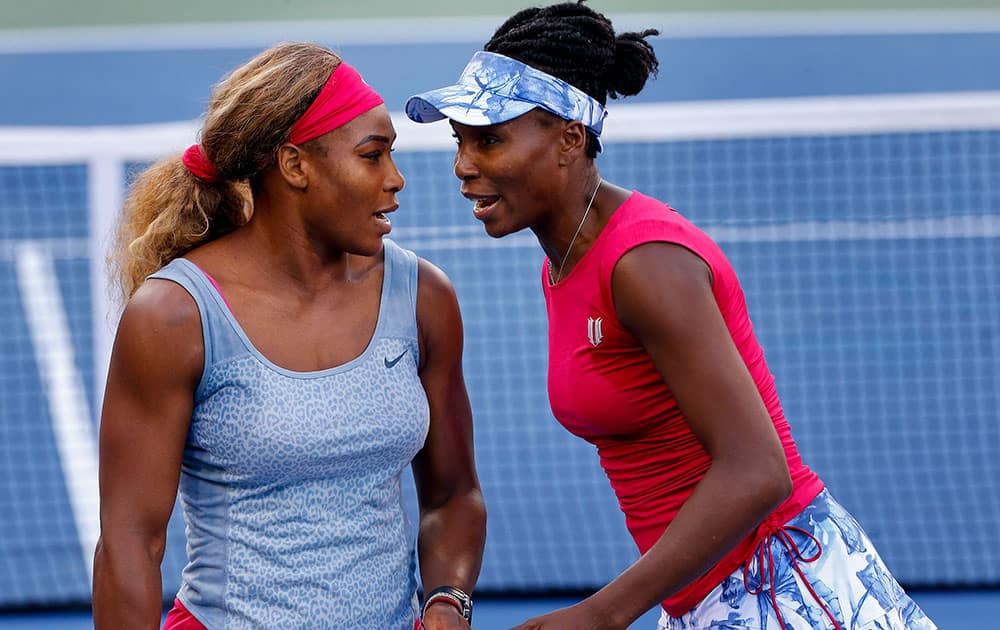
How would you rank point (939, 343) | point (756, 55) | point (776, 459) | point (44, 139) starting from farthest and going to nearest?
point (756, 55)
point (939, 343)
point (44, 139)
point (776, 459)

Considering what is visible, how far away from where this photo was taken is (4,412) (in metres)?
A: 6.74

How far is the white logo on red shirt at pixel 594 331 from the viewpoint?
2670mm

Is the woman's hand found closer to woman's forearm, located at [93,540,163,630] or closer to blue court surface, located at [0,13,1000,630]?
woman's forearm, located at [93,540,163,630]

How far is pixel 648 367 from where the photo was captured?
2656mm

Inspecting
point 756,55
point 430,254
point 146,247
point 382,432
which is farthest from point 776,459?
point 756,55

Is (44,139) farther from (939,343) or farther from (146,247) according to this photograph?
(939,343)

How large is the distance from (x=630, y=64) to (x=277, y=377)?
1.02 m

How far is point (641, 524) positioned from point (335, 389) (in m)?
0.72

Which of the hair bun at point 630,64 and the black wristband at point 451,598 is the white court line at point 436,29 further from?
the black wristband at point 451,598

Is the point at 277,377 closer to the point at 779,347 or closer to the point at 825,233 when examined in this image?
the point at 779,347

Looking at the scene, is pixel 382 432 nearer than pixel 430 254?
Yes

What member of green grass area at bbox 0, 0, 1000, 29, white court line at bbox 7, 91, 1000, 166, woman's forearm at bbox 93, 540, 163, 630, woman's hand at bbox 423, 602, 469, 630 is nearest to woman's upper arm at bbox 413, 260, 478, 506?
woman's hand at bbox 423, 602, 469, 630

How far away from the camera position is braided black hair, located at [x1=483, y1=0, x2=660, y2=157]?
9.33 ft

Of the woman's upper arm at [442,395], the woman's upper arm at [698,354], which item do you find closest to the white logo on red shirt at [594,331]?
the woman's upper arm at [698,354]
